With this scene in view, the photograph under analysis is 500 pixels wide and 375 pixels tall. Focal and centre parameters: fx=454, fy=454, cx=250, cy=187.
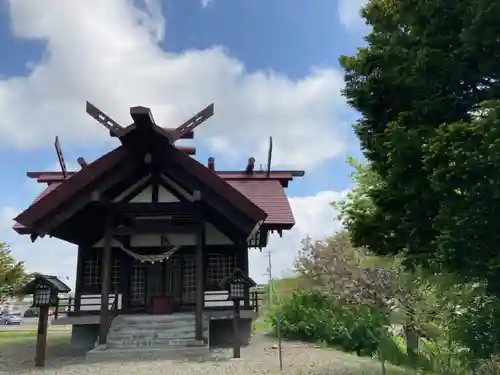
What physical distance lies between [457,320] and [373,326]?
6.53 metres

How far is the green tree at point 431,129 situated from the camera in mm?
4625

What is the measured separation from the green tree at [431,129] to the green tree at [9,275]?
15384 mm

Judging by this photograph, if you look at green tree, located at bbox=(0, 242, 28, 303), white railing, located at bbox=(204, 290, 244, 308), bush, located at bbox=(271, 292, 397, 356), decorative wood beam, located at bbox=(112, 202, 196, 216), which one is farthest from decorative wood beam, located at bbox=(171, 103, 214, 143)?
green tree, located at bbox=(0, 242, 28, 303)

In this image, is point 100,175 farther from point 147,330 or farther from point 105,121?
point 147,330

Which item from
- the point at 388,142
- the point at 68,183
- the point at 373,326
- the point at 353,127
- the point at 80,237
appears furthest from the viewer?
the point at 80,237

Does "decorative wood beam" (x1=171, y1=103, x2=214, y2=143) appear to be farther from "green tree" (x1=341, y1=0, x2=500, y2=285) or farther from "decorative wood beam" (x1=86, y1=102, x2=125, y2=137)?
"green tree" (x1=341, y1=0, x2=500, y2=285)

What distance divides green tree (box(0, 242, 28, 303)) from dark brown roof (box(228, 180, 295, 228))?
9.22m

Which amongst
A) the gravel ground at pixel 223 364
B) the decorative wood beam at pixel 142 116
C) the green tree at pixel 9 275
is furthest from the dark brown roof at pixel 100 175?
the green tree at pixel 9 275

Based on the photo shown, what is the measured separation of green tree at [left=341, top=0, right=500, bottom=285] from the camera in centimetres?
462

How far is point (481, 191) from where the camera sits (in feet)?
15.1

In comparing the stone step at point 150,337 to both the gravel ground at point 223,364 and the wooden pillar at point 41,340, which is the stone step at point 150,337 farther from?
the wooden pillar at point 41,340

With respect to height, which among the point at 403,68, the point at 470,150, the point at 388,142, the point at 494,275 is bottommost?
the point at 494,275

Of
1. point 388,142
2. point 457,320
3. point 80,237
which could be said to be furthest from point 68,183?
point 457,320

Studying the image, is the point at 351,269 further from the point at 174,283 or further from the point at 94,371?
the point at 94,371
